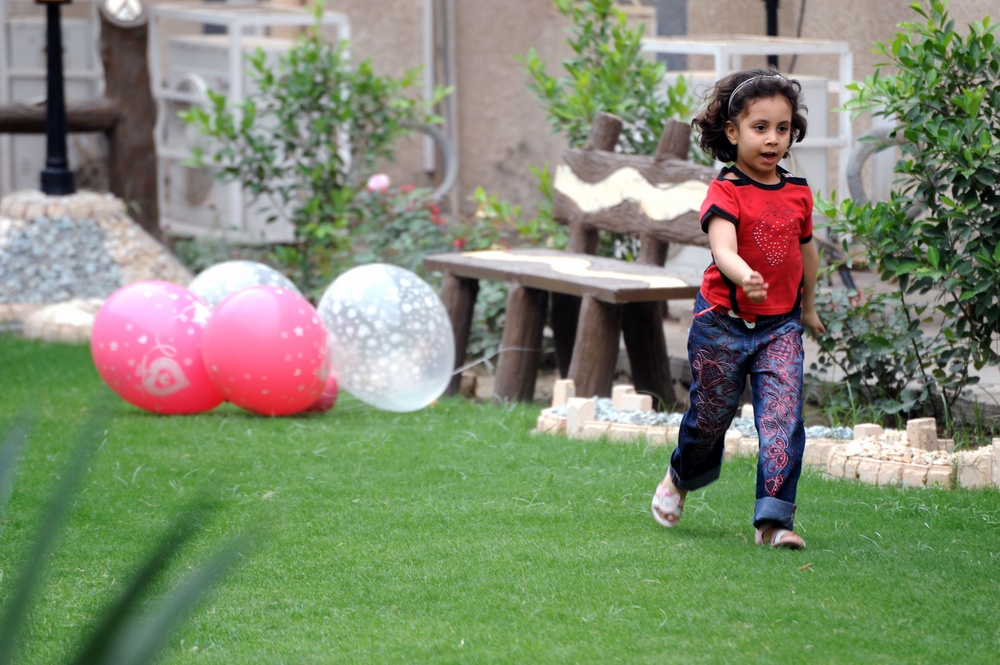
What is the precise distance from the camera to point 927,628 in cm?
285

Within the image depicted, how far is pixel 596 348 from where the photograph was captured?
17.4 feet

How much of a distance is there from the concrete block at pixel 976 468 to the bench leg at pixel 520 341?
2.14 meters

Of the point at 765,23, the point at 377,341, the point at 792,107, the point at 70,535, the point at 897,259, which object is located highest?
the point at 765,23

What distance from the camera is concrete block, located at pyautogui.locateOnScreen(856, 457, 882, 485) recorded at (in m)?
4.20

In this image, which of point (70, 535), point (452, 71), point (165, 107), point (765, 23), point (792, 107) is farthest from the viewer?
point (452, 71)

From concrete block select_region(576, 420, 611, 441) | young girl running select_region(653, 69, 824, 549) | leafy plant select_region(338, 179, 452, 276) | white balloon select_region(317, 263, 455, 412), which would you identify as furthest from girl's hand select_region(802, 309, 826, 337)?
leafy plant select_region(338, 179, 452, 276)

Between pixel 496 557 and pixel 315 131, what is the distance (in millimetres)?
4990

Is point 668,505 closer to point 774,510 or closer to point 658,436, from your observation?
point 774,510

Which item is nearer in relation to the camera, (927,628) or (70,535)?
(927,628)

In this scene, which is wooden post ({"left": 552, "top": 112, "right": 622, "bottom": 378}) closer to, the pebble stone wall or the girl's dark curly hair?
the girl's dark curly hair

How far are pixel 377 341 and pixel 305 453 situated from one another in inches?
25.6

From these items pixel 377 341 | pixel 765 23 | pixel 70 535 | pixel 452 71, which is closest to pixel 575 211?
pixel 377 341

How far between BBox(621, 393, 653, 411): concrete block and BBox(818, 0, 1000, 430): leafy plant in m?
0.98

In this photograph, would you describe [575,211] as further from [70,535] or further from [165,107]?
[165,107]
